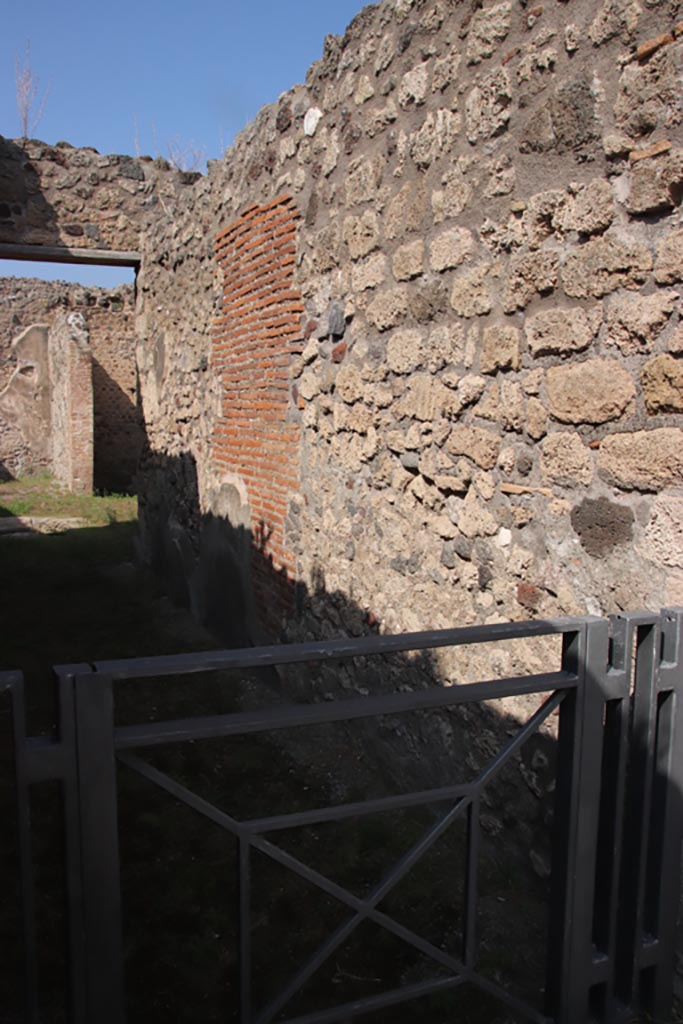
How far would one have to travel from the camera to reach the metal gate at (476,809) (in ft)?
4.49

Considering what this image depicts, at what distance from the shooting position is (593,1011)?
1918mm

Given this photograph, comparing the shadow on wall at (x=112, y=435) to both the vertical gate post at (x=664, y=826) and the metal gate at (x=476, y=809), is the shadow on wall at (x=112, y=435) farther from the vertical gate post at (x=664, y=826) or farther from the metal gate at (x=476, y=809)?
the vertical gate post at (x=664, y=826)

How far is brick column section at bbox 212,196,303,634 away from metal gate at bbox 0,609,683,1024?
268 cm

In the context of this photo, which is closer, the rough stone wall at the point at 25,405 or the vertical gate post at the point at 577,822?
the vertical gate post at the point at 577,822

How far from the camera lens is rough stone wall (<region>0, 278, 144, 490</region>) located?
14.1 metres

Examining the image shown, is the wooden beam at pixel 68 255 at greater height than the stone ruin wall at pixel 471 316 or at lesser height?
greater

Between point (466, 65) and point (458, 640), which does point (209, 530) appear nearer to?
Answer: point (466, 65)

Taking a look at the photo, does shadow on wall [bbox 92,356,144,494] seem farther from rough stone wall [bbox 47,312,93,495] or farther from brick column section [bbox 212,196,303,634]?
brick column section [bbox 212,196,303,634]

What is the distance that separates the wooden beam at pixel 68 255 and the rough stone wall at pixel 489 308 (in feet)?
11.6

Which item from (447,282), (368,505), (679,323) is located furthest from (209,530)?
(679,323)

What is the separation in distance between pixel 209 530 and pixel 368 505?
2485mm

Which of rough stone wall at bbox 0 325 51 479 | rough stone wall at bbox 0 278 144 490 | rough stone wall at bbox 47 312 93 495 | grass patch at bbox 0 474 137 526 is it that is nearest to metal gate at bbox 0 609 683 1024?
grass patch at bbox 0 474 137 526

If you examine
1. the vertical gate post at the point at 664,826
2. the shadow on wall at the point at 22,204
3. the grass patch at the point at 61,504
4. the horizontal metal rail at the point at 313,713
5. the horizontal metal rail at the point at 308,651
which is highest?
the shadow on wall at the point at 22,204

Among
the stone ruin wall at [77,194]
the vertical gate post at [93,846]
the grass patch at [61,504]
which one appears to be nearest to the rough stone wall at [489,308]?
the vertical gate post at [93,846]
